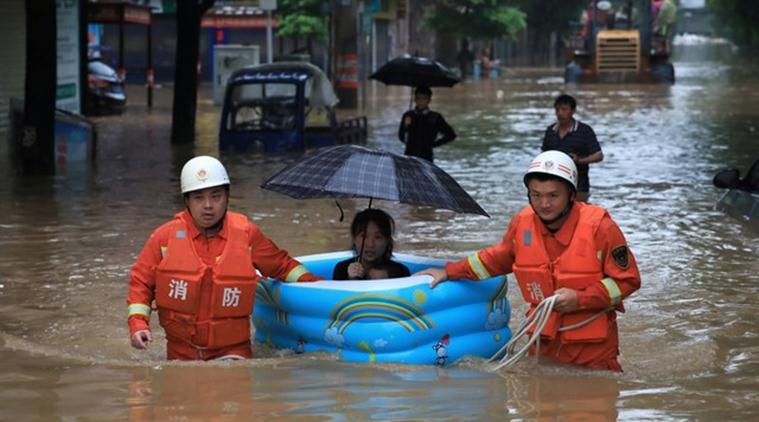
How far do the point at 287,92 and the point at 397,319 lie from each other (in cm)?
2024

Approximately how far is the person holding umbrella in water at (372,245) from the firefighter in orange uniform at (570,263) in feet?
3.29

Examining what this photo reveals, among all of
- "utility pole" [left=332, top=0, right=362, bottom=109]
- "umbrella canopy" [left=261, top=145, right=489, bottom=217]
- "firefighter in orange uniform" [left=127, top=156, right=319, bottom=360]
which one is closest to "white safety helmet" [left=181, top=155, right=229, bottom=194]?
"firefighter in orange uniform" [left=127, top=156, right=319, bottom=360]

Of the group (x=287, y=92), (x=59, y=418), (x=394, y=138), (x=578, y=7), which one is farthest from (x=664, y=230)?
(x=578, y=7)

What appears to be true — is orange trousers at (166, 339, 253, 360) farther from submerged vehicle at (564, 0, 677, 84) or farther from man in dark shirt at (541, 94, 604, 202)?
submerged vehicle at (564, 0, 677, 84)

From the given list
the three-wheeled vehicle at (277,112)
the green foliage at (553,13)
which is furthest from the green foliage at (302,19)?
the green foliage at (553,13)

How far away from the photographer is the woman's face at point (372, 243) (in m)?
8.31

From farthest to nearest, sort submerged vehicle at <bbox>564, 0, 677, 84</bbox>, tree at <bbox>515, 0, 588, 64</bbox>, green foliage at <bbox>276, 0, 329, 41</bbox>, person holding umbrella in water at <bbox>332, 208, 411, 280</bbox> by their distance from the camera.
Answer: tree at <bbox>515, 0, 588, 64</bbox>, submerged vehicle at <bbox>564, 0, 677, 84</bbox>, green foliage at <bbox>276, 0, 329, 41</bbox>, person holding umbrella in water at <bbox>332, 208, 411, 280</bbox>

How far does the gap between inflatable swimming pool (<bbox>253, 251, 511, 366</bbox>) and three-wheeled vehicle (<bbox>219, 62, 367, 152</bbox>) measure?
14.9 m

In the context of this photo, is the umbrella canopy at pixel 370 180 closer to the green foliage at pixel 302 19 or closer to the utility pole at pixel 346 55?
the utility pole at pixel 346 55

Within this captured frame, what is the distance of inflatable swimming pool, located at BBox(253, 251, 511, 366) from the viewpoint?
25.4 ft

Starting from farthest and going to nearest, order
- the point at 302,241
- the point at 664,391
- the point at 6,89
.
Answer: the point at 6,89
the point at 302,241
the point at 664,391

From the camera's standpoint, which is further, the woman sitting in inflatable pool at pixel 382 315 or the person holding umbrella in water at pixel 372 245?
the person holding umbrella in water at pixel 372 245

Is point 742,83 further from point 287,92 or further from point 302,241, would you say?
point 302,241

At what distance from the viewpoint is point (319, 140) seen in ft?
77.6
